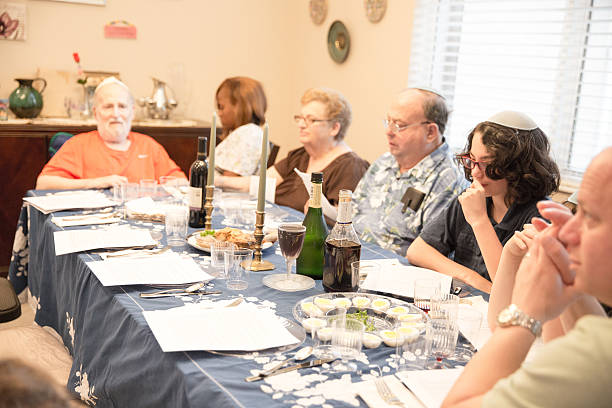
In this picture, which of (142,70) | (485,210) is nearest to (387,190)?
(485,210)

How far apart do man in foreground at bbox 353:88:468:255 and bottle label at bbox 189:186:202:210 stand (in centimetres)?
83

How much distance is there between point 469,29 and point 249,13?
82.1 inches

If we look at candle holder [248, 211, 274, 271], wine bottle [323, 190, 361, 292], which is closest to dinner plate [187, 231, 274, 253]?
candle holder [248, 211, 274, 271]

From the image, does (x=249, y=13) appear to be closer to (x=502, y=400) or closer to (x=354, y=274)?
(x=354, y=274)

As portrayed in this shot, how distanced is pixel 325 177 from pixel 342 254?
5.18ft

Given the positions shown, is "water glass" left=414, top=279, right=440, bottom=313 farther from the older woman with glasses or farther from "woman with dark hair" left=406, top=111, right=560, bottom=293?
the older woman with glasses

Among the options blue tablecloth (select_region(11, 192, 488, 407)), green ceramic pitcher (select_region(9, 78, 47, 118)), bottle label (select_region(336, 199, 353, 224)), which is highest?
green ceramic pitcher (select_region(9, 78, 47, 118))

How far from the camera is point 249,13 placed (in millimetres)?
4941

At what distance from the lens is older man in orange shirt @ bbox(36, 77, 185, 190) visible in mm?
3078

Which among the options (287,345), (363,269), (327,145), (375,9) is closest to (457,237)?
(363,269)

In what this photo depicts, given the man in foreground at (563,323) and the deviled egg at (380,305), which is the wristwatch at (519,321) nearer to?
the man in foreground at (563,323)

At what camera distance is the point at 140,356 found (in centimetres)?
129

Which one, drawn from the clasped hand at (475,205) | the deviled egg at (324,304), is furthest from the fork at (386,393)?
the clasped hand at (475,205)

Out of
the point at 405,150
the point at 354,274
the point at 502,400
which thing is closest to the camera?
the point at 502,400
